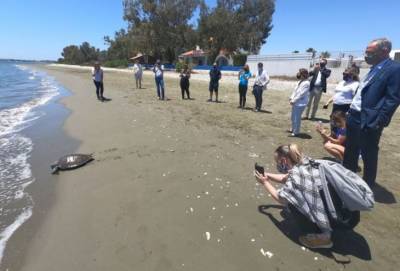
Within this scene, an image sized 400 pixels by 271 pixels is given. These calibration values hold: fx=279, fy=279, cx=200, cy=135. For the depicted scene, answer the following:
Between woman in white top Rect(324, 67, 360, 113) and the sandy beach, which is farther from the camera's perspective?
woman in white top Rect(324, 67, 360, 113)

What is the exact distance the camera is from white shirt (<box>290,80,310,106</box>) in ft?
21.1

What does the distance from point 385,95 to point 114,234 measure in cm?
351

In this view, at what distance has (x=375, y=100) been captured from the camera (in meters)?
3.33

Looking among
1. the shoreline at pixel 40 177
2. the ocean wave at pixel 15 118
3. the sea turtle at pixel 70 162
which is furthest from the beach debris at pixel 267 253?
the ocean wave at pixel 15 118

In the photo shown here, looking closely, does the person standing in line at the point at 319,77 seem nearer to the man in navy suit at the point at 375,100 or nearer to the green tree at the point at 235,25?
the man in navy suit at the point at 375,100

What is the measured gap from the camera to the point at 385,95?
326cm

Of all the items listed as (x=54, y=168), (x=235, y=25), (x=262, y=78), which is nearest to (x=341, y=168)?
(x=54, y=168)

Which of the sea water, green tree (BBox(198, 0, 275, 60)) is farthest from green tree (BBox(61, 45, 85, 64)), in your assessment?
the sea water

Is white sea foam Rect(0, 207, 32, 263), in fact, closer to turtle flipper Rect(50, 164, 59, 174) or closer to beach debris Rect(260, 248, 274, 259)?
turtle flipper Rect(50, 164, 59, 174)

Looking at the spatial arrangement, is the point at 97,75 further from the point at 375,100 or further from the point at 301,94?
the point at 375,100

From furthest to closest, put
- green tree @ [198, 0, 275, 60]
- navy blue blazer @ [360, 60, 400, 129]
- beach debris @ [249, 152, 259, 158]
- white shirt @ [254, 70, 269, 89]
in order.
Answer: green tree @ [198, 0, 275, 60], white shirt @ [254, 70, 269, 89], beach debris @ [249, 152, 259, 158], navy blue blazer @ [360, 60, 400, 129]

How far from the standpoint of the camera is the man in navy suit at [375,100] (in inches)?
126

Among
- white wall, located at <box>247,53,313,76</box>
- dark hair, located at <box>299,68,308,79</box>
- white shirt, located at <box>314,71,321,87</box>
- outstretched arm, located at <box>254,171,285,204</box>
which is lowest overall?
outstretched arm, located at <box>254,171,285,204</box>

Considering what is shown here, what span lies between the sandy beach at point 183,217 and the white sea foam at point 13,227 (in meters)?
0.08
